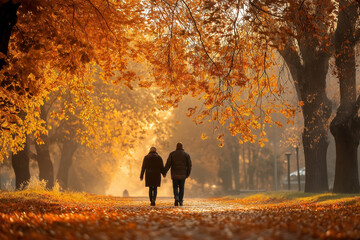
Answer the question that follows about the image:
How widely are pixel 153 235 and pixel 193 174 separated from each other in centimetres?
4536

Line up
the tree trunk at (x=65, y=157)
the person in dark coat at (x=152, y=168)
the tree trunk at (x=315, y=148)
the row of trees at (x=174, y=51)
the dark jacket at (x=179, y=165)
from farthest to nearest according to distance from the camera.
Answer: the tree trunk at (x=65, y=157) → the tree trunk at (x=315, y=148) → the person in dark coat at (x=152, y=168) → the dark jacket at (x=179, y=165) → the row of trees at (x=174, y=51)

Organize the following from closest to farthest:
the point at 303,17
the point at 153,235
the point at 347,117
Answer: the point at 153,235 → the point at 303,17 → the point at 347,117

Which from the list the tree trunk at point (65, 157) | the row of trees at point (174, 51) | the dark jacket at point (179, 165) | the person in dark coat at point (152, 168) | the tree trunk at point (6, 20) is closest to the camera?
the tree trunk at point (6, 20)

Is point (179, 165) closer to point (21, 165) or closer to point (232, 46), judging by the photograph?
point (232, 46)

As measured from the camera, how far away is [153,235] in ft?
19.1

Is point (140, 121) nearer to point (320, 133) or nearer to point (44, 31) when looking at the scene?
point (320, 133)

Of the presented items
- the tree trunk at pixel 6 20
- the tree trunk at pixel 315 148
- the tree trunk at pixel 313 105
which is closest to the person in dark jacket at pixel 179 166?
the tree trunk at pixel 6 20

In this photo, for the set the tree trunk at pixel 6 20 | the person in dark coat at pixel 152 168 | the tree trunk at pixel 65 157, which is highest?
the tree trunk at pixel 6 20

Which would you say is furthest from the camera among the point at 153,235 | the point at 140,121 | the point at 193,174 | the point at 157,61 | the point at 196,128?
the point at 193,174

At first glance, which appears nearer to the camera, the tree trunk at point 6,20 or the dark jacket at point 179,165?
the tree trunk at point 6,20

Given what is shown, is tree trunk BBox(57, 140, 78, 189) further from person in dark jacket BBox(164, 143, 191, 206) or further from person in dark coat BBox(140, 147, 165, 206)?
person in dark jacket BBox(164, 143, 191, 206)

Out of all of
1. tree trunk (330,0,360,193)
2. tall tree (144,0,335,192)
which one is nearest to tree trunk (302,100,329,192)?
tree trunk (330,0,360,193)

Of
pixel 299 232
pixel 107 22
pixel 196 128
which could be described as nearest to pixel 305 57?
pixel 107 22

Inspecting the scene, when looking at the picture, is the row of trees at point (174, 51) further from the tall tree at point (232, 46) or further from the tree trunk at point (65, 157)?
the tree trunk at point (65, 157)
